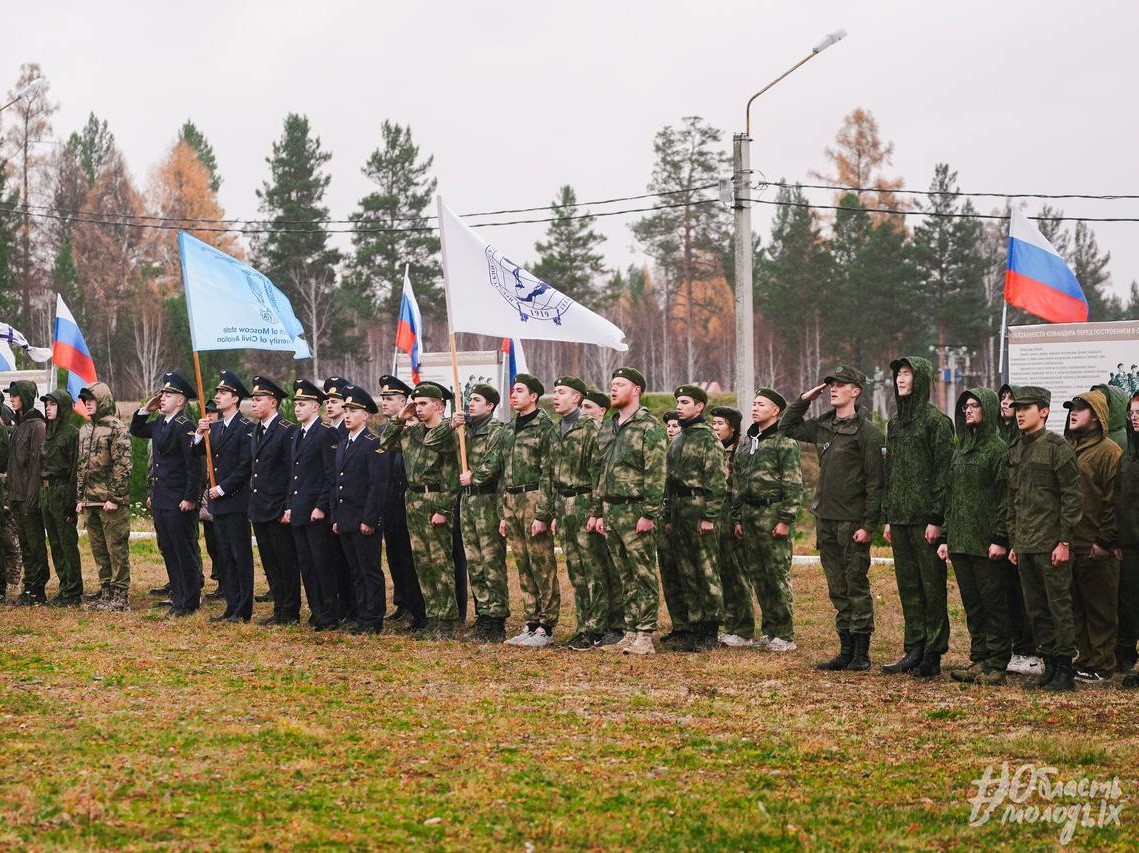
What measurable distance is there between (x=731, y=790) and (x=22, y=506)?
9752mm

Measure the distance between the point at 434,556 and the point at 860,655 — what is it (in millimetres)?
3668

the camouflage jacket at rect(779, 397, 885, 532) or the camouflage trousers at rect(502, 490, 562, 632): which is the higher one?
the camouflage jacket at rect(779, 397, 885, 532)

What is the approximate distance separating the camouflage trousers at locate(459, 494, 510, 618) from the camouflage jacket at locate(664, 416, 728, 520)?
1465 mm

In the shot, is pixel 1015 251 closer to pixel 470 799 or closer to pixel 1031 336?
pixel 1031 336

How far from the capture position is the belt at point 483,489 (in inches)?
434

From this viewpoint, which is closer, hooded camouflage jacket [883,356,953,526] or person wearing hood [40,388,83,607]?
hooded camouflage jacket [883,356,953,526]

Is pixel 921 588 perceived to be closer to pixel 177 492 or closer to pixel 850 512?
pixel 850 512

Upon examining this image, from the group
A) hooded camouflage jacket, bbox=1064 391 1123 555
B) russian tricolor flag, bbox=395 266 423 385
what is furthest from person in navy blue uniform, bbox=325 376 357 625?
russian tricolor flag, bbox=395 266 423 385

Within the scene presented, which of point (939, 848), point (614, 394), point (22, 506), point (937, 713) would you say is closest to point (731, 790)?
point (939, 848)

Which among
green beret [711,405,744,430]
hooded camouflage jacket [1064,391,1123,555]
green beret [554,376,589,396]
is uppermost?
green beret [554,376,589,396]

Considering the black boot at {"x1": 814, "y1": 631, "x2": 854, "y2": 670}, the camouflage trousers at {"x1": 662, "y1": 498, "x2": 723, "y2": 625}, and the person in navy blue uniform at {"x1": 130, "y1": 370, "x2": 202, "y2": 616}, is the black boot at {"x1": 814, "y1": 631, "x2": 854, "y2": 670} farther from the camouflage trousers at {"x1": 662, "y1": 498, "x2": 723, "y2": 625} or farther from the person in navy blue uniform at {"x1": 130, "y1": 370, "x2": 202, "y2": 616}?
the person in navy blue uniform at {"x1": 130, "y1": 370, "x2": 202, "y2": 616}

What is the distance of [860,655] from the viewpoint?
31.8 ft

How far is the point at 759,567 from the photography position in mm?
10859

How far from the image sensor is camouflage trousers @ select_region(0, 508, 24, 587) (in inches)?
548
